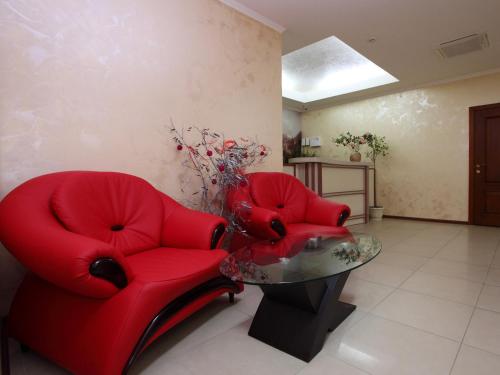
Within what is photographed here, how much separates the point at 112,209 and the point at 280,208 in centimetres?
154

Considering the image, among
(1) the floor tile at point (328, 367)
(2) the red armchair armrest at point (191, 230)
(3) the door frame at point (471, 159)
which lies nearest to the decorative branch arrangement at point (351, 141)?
(3) the door frame at point (471, 159)

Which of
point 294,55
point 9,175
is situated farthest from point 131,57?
point 294,55

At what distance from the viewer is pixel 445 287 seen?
2234 millimetres

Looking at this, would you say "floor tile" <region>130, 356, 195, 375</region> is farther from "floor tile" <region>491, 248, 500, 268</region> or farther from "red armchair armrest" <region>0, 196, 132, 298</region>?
"floor tile" <region>491, 248, 500, 268</region>

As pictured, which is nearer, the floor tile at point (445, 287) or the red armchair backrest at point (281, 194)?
the floor tile at point (445, 287)

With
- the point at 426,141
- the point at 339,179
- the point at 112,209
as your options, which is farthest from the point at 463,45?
the point at 112,209

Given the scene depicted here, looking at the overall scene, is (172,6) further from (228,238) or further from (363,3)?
(228,238)

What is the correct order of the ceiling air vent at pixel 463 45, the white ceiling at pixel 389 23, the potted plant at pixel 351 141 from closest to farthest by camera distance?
the white ceiling at pixel 389 23
the ceiling air vent at pixel 463 45
the potted plant at pixel 351 141

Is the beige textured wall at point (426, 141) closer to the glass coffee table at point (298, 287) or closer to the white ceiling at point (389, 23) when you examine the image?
the white ceiling at point (389, 23)

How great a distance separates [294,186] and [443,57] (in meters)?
3.12

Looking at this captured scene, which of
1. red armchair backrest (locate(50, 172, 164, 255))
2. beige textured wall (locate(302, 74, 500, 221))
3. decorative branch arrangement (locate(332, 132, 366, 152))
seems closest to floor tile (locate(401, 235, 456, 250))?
beige textured wall (locate(302, 74, 500, 221))

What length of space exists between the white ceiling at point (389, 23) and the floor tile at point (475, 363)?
2.98 metres

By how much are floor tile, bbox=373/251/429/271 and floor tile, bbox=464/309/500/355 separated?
0.88m

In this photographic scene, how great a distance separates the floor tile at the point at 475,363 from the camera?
1288 mm
